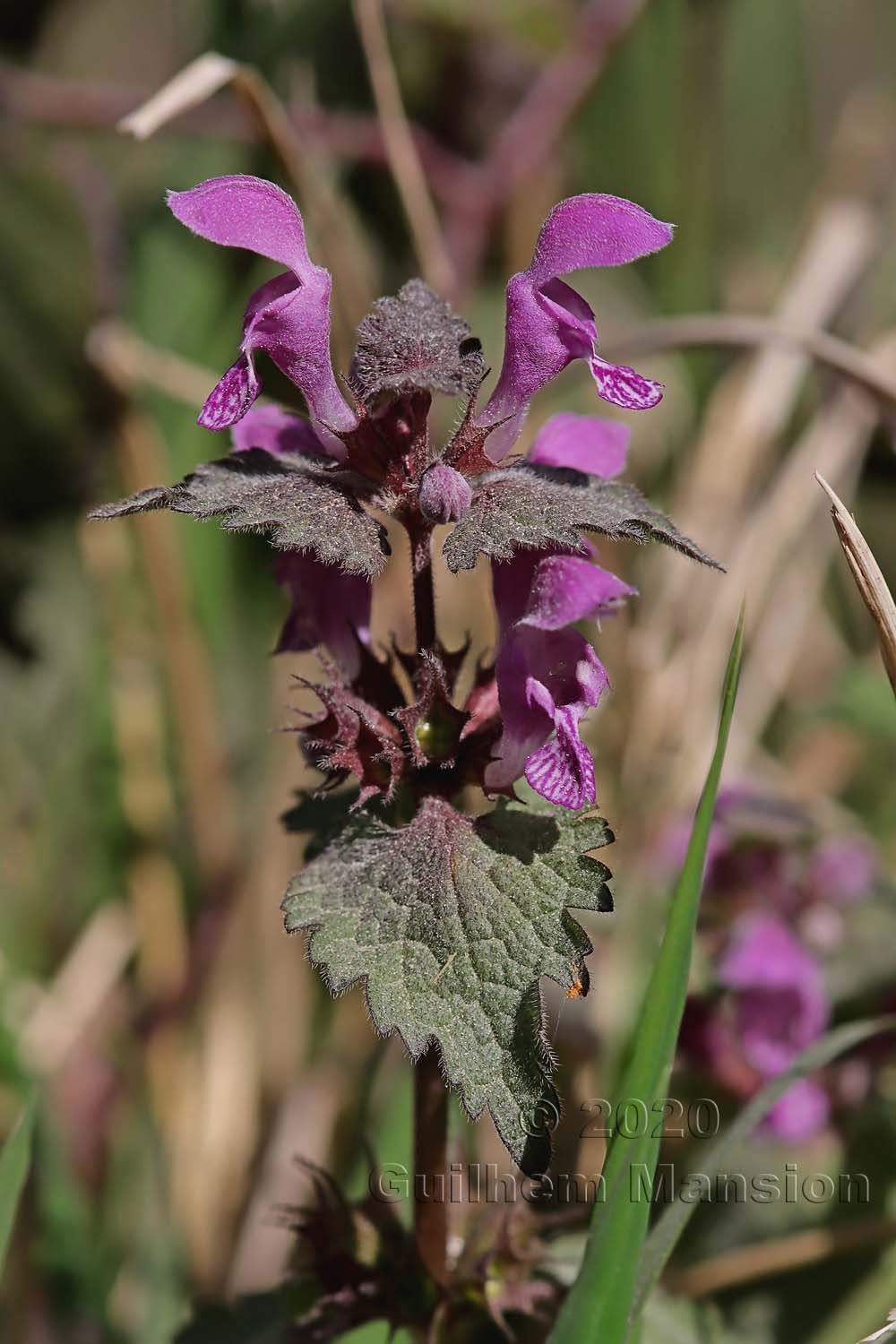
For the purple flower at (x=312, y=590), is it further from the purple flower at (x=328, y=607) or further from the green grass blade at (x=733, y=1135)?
the green grass blade at (x=733, y=1135)

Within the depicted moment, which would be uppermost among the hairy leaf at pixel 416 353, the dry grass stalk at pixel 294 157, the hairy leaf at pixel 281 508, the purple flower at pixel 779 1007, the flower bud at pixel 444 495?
the dry grass stalk at pixel 294 157

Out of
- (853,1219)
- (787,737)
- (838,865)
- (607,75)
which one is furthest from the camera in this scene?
(607,75)

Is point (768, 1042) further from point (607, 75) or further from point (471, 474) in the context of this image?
point (607, 75)

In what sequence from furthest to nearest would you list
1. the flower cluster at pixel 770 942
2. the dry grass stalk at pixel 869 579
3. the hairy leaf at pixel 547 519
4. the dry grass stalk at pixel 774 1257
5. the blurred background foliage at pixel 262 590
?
the blurred background foliage at pixel 262 590, the flower cluster at pixel 770 942, the dry grass stalk at pixel 774 1257, the dry grass stalk at pixel 869 579, the hairy leaf at pixel 547 519

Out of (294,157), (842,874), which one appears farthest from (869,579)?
(294,157)

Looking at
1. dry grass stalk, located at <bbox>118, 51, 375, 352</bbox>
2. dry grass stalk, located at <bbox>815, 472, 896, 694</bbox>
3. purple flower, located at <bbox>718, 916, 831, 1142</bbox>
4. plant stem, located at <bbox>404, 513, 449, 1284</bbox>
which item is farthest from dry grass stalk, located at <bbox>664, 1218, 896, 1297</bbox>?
dry grass stalk, located at <bbox>118, 51, 375, 352</bbox>

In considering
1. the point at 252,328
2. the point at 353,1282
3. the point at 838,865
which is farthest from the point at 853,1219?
the point at 252,328

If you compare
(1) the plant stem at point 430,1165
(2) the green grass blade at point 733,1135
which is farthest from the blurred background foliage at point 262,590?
(1) the plant stem at point 430,1165
